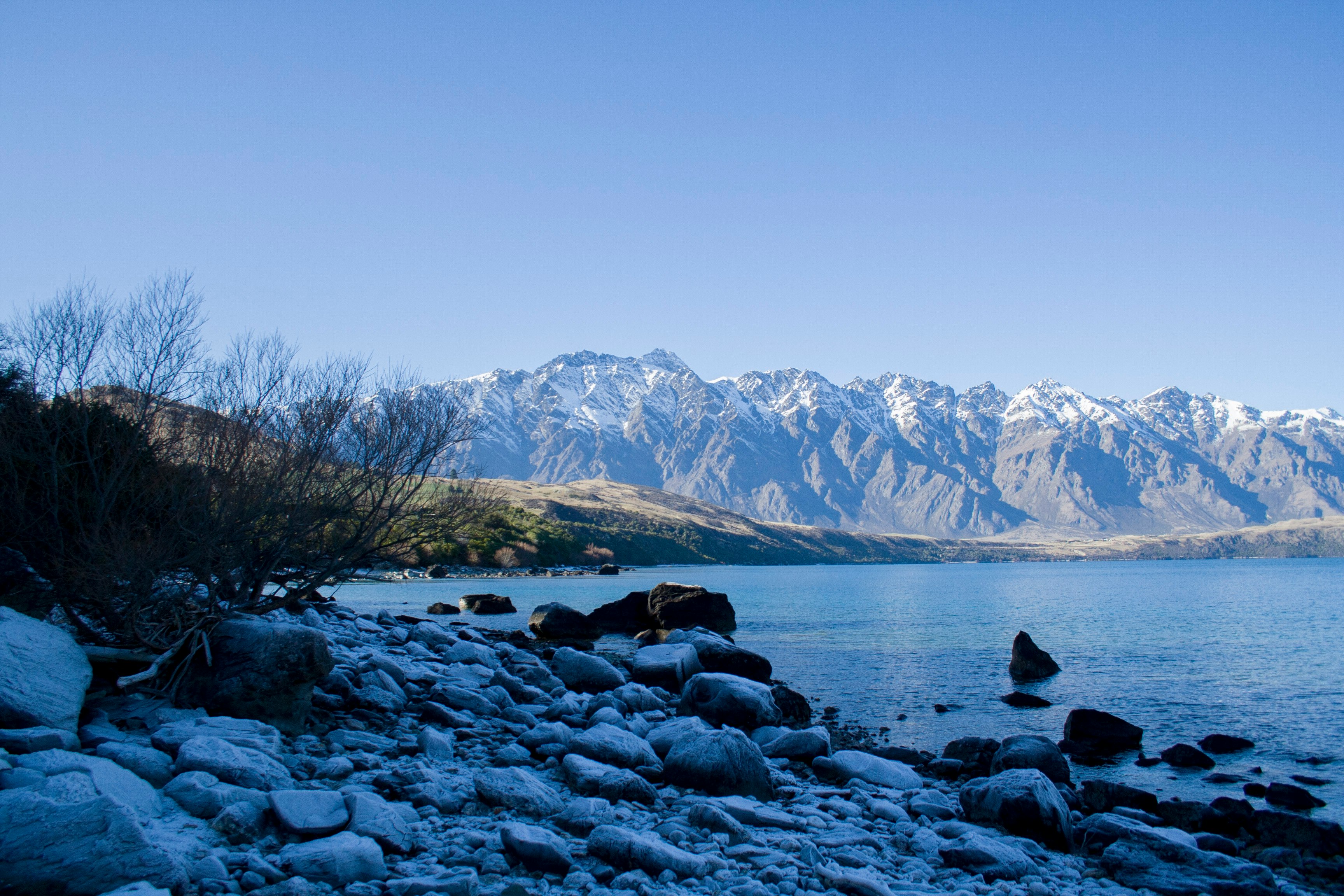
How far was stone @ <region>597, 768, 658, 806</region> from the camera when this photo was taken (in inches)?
467

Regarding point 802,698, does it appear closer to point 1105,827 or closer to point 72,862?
point 1105,827

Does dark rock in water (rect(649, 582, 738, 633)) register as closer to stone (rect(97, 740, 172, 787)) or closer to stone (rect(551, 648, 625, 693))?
stone (rect(551, 648, 625, 693))

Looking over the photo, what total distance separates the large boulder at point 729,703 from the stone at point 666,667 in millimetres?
3501

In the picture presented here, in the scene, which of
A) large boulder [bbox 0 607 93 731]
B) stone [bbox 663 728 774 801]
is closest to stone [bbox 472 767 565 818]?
stone [bbox 663 728 774 801]

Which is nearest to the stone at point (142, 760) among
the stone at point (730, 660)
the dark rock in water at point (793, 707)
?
the dark rock in water at point (793, 707)

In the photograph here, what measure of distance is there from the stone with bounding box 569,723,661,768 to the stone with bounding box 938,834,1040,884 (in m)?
4.83

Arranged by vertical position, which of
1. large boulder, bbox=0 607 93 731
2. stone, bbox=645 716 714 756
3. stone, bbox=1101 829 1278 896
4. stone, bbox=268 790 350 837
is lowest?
stone, bbox=1101 829 1278 896

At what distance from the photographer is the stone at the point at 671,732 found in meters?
14.6

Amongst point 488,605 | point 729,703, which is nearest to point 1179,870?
point 729,703

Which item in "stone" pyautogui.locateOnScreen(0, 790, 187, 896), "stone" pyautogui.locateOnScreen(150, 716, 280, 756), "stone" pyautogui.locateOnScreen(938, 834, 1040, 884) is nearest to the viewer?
"stone" pyautogui.locateOnScreen(0, 790, 187, 896)

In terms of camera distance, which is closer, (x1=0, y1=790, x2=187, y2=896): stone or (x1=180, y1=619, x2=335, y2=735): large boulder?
(x1=0, y1=790, x2=187, y2=896): stone

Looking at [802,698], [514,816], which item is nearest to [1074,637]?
[802,698]

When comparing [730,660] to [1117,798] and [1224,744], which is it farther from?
[1224,744]

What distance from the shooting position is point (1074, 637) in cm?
4684
